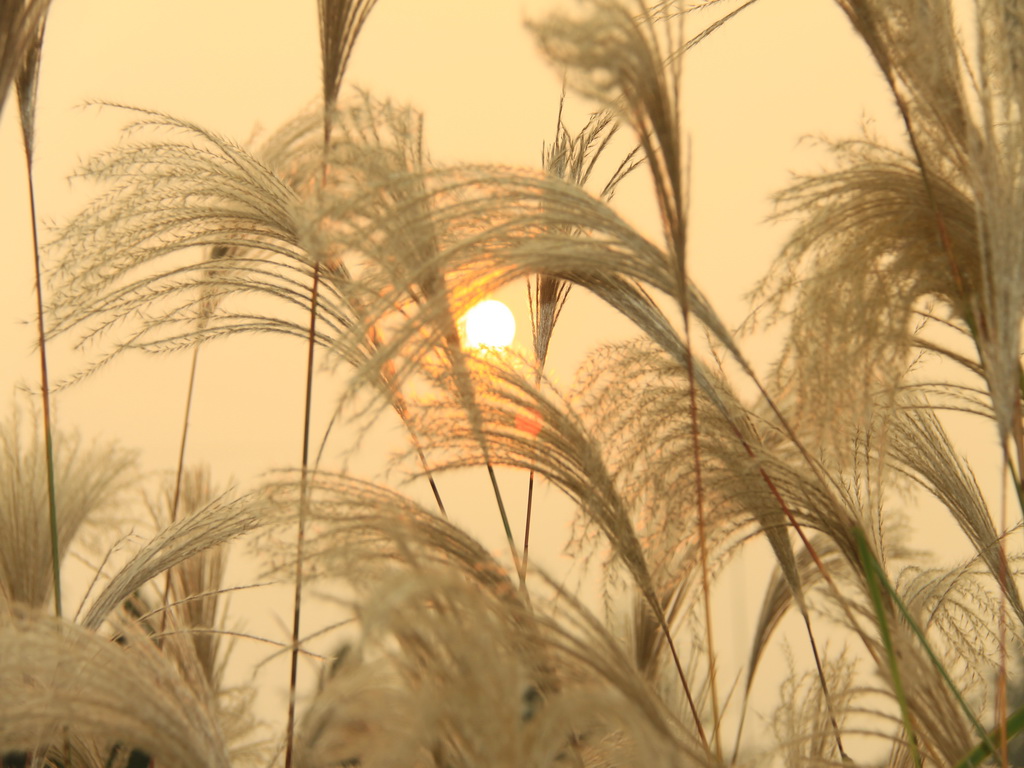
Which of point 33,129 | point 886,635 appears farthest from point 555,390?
point 33,129

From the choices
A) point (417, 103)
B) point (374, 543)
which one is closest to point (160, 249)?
point (417, 103)

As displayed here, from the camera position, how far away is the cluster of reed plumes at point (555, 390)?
3.36ft

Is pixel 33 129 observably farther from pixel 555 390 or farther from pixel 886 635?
pixel 886 635

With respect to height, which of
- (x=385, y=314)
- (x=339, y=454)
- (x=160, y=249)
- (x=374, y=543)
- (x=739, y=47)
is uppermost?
(x=739, y=47)

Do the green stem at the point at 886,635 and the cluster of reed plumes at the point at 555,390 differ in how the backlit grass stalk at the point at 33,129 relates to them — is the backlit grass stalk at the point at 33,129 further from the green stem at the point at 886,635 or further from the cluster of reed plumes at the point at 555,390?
the green stem at the point at 886,635

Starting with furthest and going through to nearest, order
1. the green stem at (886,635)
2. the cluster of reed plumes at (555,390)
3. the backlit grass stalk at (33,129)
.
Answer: the backlit grass stalk at (33,129) < the green stem at (886,635) < the cluster of reed plumes at (555,390)

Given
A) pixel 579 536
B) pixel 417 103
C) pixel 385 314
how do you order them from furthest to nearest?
pixel 417 103 < pixel 579 536 < pixel 385 314

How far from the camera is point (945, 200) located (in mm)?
1275

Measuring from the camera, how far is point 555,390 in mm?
1345

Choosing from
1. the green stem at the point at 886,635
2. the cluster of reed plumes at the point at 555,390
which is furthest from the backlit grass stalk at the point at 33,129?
the green stem at the point at 886,635

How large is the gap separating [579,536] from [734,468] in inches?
9.2

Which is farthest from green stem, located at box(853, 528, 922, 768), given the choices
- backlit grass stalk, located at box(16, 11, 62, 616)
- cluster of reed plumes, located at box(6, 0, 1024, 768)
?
backlit grass stalk, located at box(16, 11, 62, 616)

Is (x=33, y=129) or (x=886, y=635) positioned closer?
(x=886, y=635)

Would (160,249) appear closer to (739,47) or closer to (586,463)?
(586,463)
